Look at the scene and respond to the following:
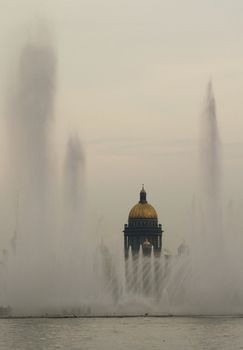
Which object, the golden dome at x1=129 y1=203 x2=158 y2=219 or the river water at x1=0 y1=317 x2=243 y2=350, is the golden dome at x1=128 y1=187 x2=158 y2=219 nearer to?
the golden dome at x1=129 y1=203 x2=158 y2=219

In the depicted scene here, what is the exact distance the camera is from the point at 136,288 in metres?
93.2

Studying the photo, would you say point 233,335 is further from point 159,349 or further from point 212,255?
point 212,255

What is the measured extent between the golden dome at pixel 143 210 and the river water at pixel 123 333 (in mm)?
92640

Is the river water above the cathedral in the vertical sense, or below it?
below

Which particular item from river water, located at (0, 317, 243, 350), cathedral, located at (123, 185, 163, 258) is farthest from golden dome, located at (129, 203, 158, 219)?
river water, located at (0, 317, 243, 350)

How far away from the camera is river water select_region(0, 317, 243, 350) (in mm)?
63406

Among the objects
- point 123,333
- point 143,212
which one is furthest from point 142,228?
point 123,333

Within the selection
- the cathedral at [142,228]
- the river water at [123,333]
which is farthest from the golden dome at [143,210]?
the river water at [123,333]

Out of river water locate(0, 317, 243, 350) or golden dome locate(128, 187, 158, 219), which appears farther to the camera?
golden dome locate(128, 187, 158, 219)

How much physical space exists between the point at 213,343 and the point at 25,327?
12646 mm

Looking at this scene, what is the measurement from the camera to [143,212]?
567 ft

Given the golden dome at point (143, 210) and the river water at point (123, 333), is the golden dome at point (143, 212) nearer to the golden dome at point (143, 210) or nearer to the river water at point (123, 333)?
the golden dome at point (143, 210)

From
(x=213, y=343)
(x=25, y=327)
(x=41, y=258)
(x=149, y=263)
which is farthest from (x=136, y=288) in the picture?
(x=213, y=343)

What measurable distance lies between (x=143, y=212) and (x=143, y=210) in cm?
47
